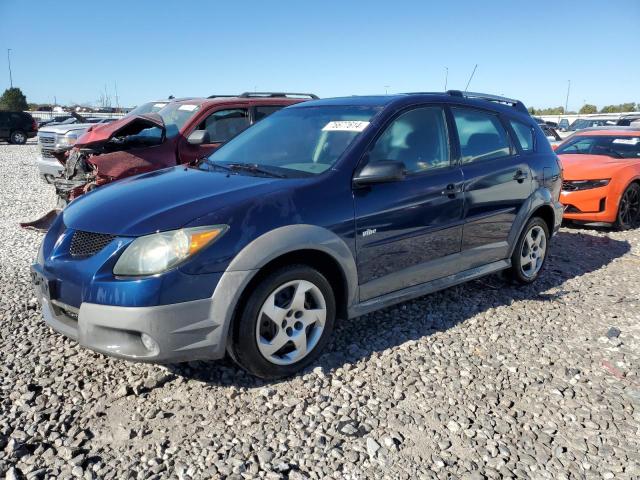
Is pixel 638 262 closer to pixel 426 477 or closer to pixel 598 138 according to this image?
pixel 598 138

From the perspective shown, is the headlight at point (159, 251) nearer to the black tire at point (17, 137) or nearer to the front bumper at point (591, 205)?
the front bumper at point (591, 205)

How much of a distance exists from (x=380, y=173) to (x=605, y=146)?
702 cm

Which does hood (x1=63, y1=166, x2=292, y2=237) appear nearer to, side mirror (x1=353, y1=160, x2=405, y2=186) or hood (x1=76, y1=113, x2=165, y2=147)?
side mirror (x1=353, y1=160, x2=405, y2=186)

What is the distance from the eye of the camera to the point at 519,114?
5.19 m

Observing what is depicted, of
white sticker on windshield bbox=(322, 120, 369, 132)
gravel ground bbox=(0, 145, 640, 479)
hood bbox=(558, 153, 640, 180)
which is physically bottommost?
gravel ground bbox=(0, 145, 640, 479)

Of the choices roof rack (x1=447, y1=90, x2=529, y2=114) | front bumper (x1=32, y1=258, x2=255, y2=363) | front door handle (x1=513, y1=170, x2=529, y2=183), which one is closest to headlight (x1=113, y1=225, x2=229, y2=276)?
front bumper (x1=32, y1=258, x2=255, y2=363)

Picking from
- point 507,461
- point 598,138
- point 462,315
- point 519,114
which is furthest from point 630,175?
point 507,461

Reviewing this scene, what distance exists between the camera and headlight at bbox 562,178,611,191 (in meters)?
7.69

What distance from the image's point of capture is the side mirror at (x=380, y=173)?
345 cm

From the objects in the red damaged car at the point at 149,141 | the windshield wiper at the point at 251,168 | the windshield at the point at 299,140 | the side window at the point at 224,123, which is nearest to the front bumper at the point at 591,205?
the red damaged car at the point at 149,141

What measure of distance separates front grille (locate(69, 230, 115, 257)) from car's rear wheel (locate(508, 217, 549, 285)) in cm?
363

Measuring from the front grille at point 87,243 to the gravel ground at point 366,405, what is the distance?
2.74 feet

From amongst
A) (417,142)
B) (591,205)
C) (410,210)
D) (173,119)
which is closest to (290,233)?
(410,210)

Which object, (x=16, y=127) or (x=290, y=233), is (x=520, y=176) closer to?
(x=290, y=233)
